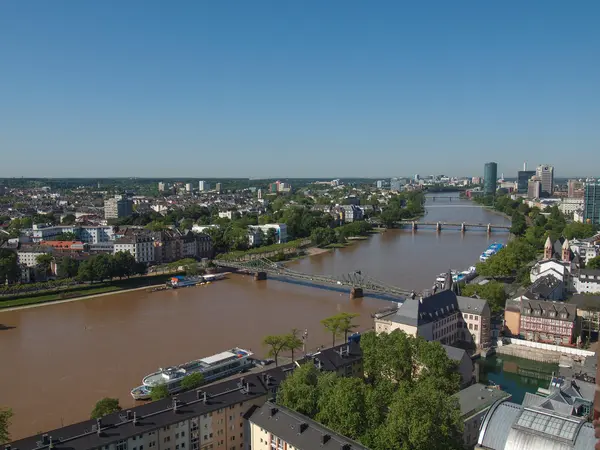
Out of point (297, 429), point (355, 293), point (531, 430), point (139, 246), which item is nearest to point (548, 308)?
point (355, 293)

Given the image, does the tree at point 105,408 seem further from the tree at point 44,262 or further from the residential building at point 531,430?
the tree at point 44,262

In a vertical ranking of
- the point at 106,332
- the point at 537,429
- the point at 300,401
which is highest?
the point at 537,429

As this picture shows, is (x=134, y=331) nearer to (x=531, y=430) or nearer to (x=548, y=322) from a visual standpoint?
(x=548, y=322)

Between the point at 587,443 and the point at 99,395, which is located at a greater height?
the point at 587,443

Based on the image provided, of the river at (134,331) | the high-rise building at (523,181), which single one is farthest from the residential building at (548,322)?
the high-rise building at (523,181)

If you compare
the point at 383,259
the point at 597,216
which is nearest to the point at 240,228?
the point at 383,259

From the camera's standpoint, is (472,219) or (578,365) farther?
(472,219)

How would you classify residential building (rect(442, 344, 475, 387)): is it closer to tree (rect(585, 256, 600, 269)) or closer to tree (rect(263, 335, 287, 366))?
tree (rect(263, 335, 287, 366))

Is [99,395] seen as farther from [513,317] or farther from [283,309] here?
[513,317]
